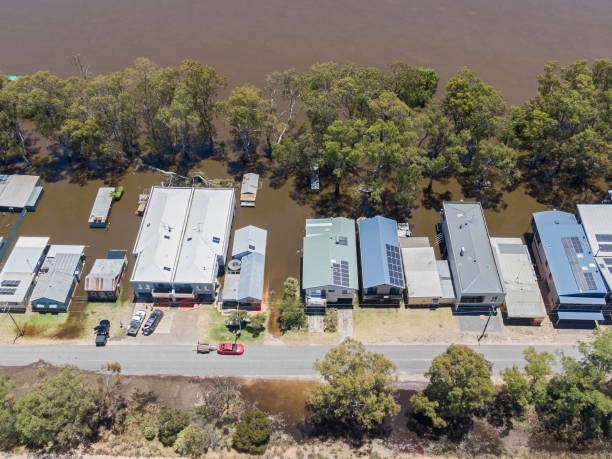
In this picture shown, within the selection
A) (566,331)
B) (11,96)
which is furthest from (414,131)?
(11,96)

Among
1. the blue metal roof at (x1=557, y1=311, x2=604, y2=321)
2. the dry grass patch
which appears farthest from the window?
the blue metal roof at (x1=557, y1=311, x2=604, y2=321)

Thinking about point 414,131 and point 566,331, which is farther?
point 414,131

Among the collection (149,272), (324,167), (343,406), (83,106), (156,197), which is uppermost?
(83,106)

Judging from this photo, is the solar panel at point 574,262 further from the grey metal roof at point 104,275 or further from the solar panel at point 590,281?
the grey metal roof at point 104,275

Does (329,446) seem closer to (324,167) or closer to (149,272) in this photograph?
(149,272)

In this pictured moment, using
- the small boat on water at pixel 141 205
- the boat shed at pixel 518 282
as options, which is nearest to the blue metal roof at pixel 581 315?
the boat shed at pixel 518 282

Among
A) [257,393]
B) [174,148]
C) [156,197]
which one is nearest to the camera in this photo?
[257,393]
